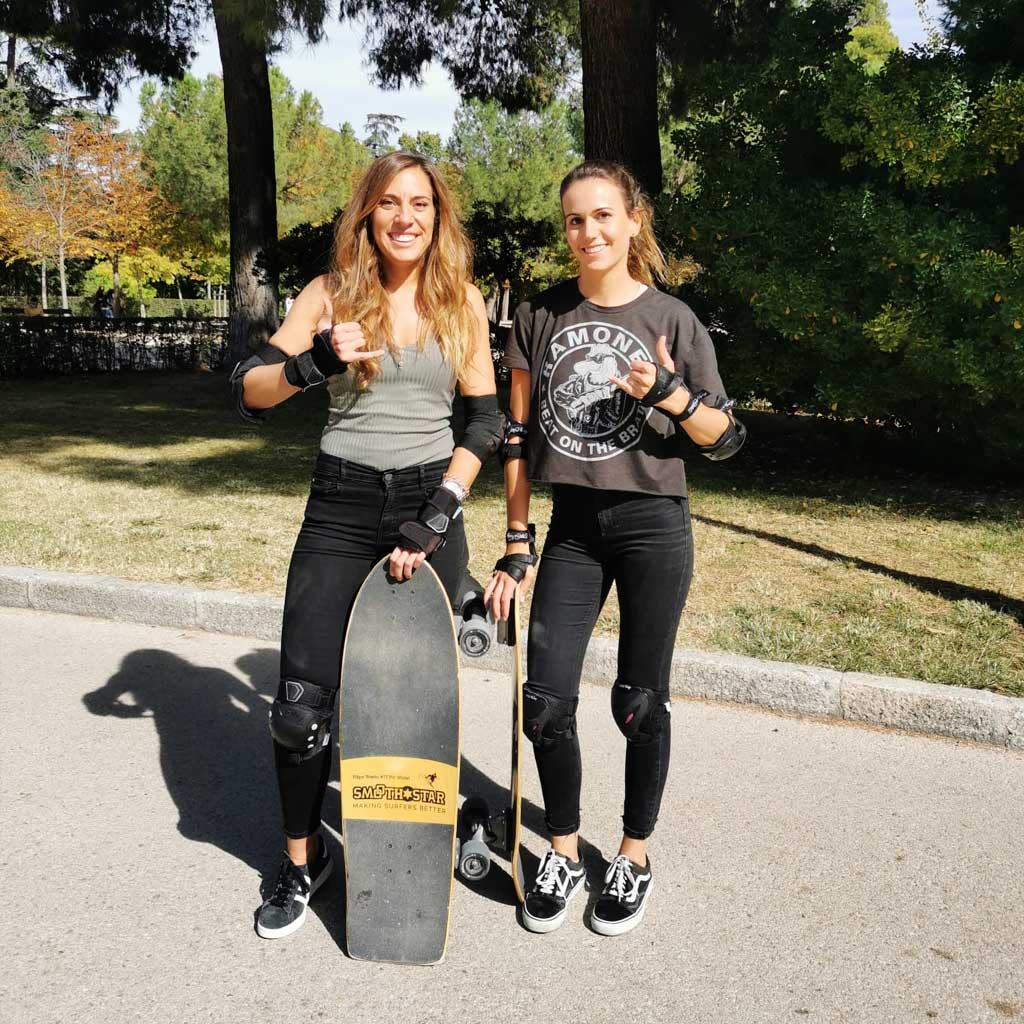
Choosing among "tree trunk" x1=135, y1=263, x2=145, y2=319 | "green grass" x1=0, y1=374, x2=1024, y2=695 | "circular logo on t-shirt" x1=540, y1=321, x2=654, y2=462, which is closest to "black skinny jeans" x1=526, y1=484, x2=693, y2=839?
"circular logo on t-shirt" x1=540, y1=321, x2=654, y2=462

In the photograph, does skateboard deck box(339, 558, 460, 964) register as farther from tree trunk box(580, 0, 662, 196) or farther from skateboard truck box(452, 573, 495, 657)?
tree trunk box(580, 0, 662, 196)

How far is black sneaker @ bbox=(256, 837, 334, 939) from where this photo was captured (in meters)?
2.74

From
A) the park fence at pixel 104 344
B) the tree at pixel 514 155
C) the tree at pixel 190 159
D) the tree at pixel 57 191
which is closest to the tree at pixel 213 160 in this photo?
the tree at pixel 190 159


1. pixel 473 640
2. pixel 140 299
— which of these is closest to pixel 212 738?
pixel 473 640

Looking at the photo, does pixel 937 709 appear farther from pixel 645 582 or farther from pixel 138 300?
pixel 138 300

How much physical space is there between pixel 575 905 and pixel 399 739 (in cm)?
71

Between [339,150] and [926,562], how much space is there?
41131mm

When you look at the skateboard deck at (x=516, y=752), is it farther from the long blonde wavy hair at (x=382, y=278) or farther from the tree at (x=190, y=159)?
the tree at (x=190, y=159)

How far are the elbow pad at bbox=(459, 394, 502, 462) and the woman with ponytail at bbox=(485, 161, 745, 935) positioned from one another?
0.06m

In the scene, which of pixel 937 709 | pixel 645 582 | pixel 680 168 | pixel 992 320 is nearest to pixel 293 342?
pixel 645 582

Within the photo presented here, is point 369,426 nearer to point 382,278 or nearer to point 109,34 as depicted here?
point 382,278

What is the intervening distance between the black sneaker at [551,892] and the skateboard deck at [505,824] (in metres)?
0.06

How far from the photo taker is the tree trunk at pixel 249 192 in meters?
15.4

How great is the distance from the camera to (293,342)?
108 inches
